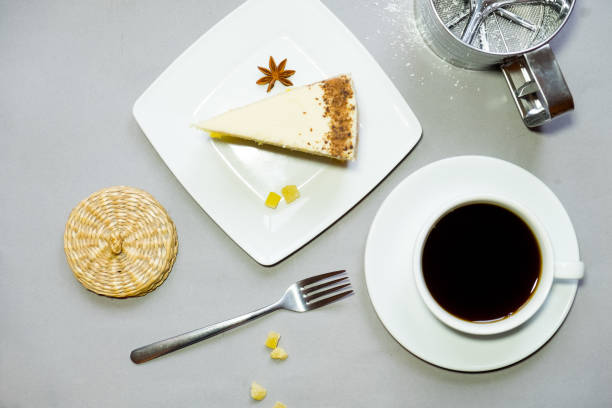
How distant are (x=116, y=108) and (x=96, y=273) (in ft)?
1.49

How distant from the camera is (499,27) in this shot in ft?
3.79

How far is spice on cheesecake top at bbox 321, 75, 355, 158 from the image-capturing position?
1.10m

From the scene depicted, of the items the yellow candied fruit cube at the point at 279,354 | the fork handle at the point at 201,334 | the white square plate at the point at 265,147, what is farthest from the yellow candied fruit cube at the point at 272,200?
the yellow candied fruit cube at the point at 279,354

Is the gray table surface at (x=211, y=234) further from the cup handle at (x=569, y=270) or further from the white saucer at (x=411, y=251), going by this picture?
the cup handle at (x=569, y=270)

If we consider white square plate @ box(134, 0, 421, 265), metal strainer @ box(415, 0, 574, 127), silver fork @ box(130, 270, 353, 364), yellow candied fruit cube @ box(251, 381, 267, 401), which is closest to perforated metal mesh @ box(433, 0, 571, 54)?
metal strainer @ box(415, 0, 574, 127)

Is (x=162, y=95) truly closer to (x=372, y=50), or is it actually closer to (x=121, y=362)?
(x=372, y=50)

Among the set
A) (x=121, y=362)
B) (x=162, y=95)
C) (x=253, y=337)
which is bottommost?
(x=253, y=337)

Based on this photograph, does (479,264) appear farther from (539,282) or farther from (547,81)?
(547,81)

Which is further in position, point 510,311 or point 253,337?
point 253,337

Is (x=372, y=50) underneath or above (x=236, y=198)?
above

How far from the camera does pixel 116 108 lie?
4.08 ft

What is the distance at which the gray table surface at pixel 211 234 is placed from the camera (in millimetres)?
1193

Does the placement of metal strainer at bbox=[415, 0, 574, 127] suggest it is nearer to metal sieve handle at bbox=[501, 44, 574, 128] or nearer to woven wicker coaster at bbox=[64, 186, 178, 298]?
metal sieve handle at bbox=[501, 44, 574, 128]

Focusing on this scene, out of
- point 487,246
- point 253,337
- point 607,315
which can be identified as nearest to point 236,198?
point 253,337
